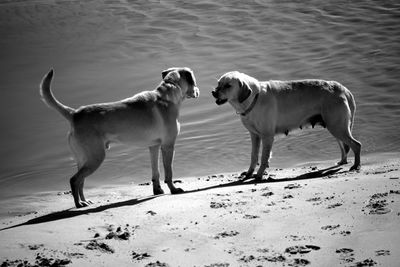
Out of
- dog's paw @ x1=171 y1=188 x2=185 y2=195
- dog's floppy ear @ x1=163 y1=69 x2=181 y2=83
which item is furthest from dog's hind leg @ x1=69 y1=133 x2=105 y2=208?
dog's floppy ear @ x1=163 y1=69 x2=181 y2=83

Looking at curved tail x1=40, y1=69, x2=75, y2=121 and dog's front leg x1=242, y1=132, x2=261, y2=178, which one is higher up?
curved tail x1=40, y1=69, x2=75, y2=121

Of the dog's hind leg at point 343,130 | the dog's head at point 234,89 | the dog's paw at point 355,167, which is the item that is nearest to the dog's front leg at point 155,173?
the dog's head at point 234,89

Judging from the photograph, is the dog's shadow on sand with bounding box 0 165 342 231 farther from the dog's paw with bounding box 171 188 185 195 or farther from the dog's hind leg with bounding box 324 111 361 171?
the dog's hind leg with bounding box 324 111 361 171

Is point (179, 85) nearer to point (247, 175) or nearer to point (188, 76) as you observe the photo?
point (188, 76)

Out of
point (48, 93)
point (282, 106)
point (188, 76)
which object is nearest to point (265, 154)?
point (282, 106)

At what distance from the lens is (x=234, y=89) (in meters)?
9.35

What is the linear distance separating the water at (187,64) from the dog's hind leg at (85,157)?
2141mm

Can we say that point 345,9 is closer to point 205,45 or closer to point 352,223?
point 205,45

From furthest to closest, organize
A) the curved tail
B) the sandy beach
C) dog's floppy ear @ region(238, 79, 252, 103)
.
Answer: dog's floppy ear @ region(238, 79, 252, 103) → the curved tail → the sandy beach

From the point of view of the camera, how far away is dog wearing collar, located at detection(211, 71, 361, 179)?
9383 mm

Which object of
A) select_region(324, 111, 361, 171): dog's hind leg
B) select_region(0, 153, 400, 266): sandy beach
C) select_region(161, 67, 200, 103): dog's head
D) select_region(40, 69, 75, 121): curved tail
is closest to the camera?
select_region(0, 153, 400, 266): sandy beach

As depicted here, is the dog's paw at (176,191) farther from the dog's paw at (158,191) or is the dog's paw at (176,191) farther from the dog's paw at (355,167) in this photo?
the dog's paw at (355,167)

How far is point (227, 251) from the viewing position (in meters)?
5.95

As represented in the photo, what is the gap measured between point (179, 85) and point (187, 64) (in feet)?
21.5
